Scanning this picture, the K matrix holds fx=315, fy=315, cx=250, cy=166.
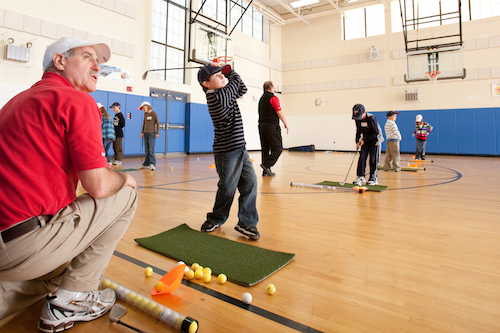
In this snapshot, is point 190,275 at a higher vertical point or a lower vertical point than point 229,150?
lower

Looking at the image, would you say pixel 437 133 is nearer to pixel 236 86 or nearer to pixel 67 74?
pixel 236 86

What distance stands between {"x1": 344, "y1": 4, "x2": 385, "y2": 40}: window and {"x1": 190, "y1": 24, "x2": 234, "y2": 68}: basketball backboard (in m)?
6.83

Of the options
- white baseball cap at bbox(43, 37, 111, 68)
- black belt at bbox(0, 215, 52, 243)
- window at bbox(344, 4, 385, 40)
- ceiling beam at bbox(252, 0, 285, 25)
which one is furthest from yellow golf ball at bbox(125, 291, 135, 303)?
window at bbox(344, 4, 385, 40)

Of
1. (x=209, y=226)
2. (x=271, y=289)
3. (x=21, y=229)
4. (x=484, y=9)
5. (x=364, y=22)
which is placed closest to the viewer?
(x=21, y=229)

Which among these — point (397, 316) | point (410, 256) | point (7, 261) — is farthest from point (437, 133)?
point (7, 261)

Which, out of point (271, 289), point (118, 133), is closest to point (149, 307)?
point (271, 289)

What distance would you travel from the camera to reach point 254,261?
2102 millimetres

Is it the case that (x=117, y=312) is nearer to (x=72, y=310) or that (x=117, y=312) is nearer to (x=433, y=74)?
(x=72, y=310)

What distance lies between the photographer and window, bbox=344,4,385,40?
49.2 feet

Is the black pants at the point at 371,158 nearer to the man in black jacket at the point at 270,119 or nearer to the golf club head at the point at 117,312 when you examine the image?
the man in black jacket at the point at 270,119

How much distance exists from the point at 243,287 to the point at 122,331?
654 mm

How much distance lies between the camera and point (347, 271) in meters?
1.95

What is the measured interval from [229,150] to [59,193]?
1.56m

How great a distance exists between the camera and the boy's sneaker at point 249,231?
2.58 meters
